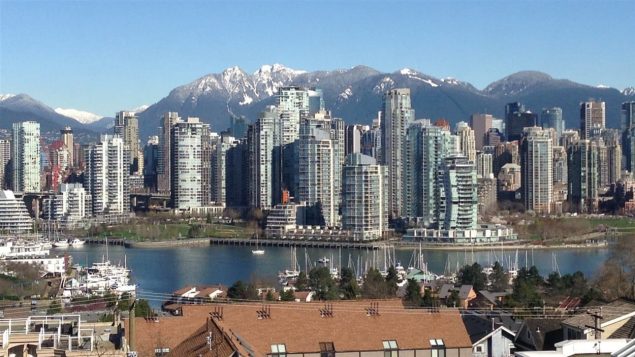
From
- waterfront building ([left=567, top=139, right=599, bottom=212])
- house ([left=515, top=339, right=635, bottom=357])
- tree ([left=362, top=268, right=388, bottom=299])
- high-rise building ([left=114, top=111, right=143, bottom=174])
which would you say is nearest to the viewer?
house ([left=515, top=339, right=635, bottom=357])

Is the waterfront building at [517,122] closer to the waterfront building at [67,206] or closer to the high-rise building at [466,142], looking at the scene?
the high-rise building at [466,142]

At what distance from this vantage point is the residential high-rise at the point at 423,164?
25094 mm

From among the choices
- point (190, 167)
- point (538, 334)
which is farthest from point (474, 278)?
point (190, 167)

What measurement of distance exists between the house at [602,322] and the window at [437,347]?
0.48m

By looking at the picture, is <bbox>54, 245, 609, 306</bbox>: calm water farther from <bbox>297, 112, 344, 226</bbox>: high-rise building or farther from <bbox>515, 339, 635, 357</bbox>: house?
<bbox>515, 339, 635, 357</bbox>: house

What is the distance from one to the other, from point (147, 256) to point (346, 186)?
210 inches

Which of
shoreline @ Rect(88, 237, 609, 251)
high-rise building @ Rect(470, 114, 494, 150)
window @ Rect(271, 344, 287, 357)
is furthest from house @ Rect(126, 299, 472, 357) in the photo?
high-rise building @ Rect(470, 114, 494, 150)

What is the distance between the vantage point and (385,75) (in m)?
89.7

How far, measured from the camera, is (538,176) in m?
29.2

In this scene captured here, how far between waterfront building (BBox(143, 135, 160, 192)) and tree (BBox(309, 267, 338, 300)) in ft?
79.2

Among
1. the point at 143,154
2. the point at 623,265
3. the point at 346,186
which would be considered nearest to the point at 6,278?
the point at 623,265

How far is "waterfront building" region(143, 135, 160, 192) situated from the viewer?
3628 cm

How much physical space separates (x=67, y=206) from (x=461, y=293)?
1773 cm

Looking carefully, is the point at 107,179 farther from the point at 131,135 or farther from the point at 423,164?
the point at 131,135
